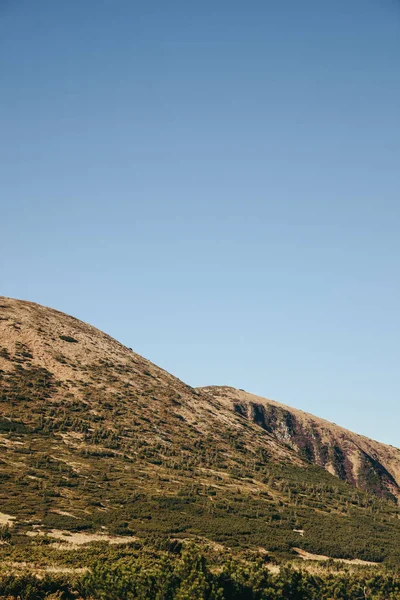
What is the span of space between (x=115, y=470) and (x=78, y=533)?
21.3m

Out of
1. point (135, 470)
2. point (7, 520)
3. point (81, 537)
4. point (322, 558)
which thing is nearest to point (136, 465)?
point (135, 470)

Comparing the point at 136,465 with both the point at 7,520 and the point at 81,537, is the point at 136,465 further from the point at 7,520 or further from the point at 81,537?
the point at 7,520

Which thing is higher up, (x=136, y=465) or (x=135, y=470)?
(x=136, y=465)

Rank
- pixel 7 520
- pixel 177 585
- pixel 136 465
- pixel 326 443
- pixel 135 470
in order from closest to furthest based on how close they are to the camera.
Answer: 1. pixel 177 585
2. pixel 7 520
3. pixel 135 470
4. pixel 136 465
5. pixel 326 443

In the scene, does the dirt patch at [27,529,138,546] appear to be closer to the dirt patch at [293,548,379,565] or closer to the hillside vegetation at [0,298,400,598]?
the hillside vegetation at [0,298,400,598]

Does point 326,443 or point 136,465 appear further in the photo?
point 326,443

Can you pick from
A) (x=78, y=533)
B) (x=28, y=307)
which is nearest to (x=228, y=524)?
(x=78, y=533)

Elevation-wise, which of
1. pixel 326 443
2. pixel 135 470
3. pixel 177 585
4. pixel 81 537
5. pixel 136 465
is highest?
pixel 326 443

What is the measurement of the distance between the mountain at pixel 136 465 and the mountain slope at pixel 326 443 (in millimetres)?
38420

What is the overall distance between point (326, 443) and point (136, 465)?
90.8m

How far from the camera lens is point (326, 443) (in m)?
148

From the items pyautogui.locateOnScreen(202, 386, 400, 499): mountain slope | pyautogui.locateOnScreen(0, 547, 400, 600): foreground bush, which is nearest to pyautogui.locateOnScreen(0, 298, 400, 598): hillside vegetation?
pyautogui.locateOnScreen(0, 547, 400, 600): foreground bush

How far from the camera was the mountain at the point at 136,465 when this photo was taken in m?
52.0

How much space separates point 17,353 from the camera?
9338 centimetres
